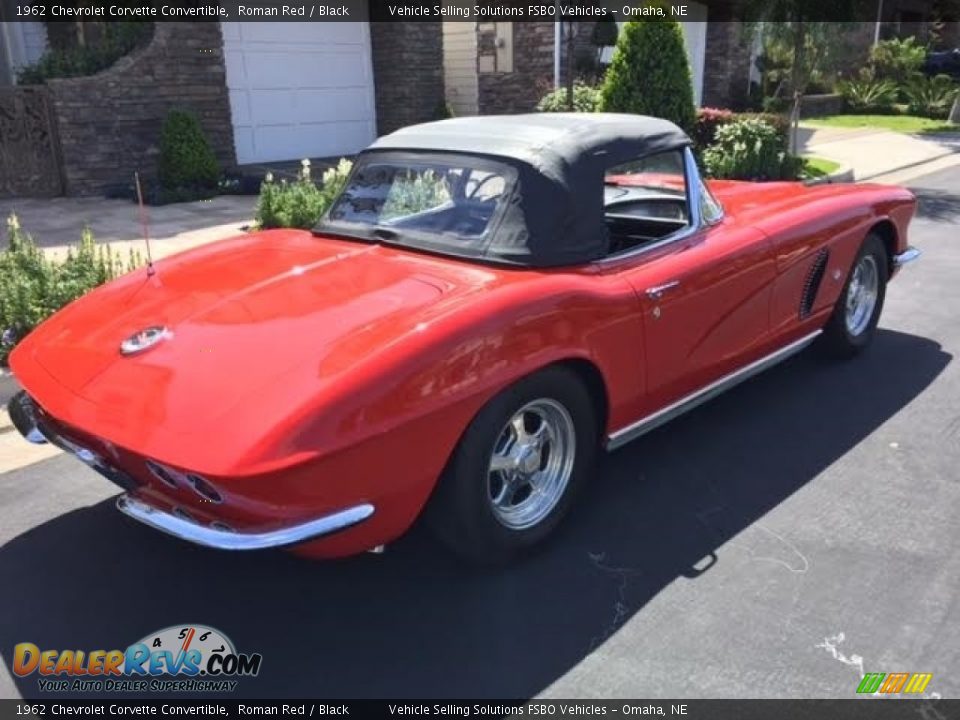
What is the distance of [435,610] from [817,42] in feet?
39.6

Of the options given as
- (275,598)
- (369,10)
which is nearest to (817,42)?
(369,10)

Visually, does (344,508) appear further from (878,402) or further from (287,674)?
(878,402)

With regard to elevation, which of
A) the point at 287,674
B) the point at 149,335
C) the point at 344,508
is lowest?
the point at 287,674

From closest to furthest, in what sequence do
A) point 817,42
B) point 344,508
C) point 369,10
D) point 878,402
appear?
1. point 344,508
2. point 878,402
3. point 817,42
4. point 369,10

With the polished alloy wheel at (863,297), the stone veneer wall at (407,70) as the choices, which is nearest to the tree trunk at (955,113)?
the stone veneer wall at (407,70)

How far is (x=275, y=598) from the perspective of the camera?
9.59 ft

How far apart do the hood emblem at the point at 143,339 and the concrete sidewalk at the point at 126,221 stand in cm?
493

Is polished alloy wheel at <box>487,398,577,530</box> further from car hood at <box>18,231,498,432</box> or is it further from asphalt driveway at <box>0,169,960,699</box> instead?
car hood at <box>18,231,498,432</box>

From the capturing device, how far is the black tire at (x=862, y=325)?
465 cm

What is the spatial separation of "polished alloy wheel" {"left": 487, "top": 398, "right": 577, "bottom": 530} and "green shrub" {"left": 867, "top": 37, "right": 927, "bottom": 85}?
26.2 meters

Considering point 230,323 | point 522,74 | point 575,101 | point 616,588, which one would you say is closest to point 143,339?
point 230,323

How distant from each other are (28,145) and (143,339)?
9.24m

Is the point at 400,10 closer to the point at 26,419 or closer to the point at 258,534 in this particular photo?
the point at 26,419

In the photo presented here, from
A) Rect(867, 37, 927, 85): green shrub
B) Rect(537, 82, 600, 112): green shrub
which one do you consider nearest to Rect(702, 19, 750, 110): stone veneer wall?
Rect(537, 82, 600, 112): green shrub
